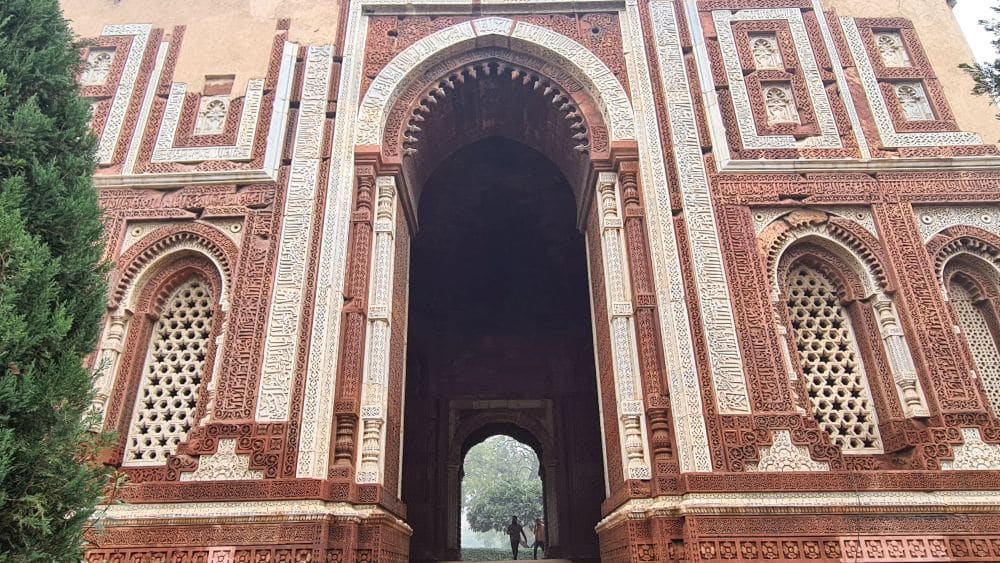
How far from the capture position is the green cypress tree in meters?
3.21

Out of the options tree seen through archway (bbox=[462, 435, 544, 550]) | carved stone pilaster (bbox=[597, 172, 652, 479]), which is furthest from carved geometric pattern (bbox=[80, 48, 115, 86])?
tree seen through archway (bbox=[462, 435, 544, 550])

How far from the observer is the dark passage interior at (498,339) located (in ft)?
36.2

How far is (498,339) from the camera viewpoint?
12.4 m

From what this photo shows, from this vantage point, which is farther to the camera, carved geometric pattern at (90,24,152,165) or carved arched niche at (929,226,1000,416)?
carved geometric pattern at (90,24,152,165)

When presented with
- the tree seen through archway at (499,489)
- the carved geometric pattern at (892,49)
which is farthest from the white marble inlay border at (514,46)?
the tree seen through archway at (499,489)

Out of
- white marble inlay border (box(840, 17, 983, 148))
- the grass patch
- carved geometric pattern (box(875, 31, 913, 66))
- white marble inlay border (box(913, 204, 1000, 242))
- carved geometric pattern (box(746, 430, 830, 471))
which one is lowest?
Result: carved geometric pattern (box(746, 430, 830, 471))

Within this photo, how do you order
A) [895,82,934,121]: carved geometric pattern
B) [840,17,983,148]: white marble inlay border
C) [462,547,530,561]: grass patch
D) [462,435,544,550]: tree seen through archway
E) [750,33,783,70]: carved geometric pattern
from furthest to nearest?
1. [462,435,544,550]: tree seen through archway
2. [462,547,530,561]: grass patch
3. [750,33,783,70]: carved geometric pattern
4. [895,82,934,121]: carved geometric pattern
5. [840,17,983,148]: white marble inlay border

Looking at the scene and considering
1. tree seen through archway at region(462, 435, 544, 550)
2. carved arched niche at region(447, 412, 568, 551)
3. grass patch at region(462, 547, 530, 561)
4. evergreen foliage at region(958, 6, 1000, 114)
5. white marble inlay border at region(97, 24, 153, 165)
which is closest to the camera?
evergreen foliage at region(958, 6, 1000, 114)

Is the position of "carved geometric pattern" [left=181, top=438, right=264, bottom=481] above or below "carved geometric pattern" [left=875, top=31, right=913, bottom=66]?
below

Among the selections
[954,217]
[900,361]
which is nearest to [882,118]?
[954,217]

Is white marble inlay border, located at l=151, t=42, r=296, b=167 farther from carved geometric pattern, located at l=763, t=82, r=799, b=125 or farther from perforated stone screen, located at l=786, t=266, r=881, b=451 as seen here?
perforated stone screen, located at l=786, t=266, r=881, b=451

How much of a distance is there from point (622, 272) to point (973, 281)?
3.57 meters

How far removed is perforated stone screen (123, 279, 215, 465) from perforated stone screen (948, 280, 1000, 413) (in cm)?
743

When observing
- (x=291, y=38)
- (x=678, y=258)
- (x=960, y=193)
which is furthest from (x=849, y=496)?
(x=291, y=38)
